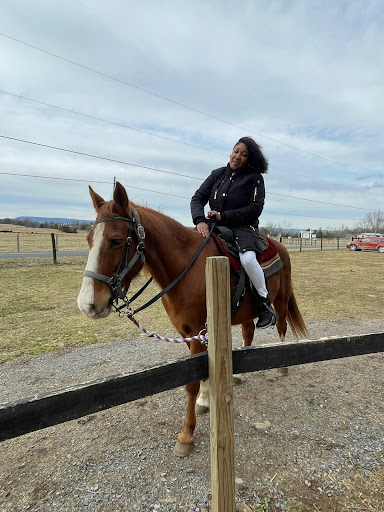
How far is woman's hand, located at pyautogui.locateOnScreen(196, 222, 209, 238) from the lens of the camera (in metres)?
3.09

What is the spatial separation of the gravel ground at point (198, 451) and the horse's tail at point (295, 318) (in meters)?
0.73

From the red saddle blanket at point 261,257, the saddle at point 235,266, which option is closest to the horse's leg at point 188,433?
the saddle at point 235,266

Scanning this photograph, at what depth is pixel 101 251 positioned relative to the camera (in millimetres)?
2227

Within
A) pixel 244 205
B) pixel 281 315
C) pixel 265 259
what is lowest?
pixel 281 315

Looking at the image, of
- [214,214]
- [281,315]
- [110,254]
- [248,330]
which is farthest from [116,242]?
[281,315]

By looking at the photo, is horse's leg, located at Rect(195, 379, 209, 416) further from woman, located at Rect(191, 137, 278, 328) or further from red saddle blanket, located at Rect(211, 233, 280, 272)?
red saddle blanket, located at Rect(211, 233, 280, 272)

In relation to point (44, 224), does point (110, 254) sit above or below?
below

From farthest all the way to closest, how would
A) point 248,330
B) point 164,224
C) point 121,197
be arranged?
point 248,330 → point 164,224 → point 121,197

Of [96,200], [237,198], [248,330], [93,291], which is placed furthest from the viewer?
[248,330]

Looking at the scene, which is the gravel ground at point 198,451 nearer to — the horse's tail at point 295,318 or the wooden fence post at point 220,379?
the horse's tail at point 295,318

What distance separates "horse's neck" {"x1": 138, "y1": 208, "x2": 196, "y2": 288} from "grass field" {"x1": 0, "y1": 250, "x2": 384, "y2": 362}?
1.06 ft

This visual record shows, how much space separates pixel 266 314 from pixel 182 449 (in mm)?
1595

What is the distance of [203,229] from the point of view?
312 cm

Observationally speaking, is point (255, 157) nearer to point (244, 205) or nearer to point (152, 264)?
point (244, 205)
